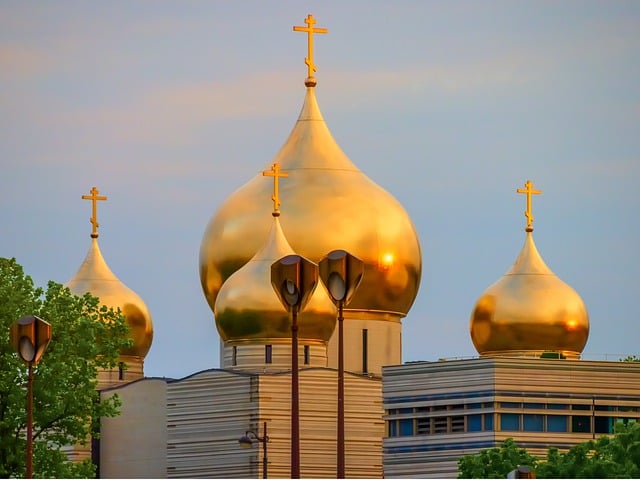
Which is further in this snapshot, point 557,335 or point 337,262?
point 557,335

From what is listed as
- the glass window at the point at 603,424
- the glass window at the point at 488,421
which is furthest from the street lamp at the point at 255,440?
the glass window at the point at 603,424

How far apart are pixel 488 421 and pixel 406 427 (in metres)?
2.87

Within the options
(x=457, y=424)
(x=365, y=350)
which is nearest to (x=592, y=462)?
(x=457, y=424)

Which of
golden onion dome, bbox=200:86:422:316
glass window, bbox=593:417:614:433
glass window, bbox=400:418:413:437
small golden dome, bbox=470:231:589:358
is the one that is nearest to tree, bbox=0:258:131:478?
glass window, bbox=400:418:413:437

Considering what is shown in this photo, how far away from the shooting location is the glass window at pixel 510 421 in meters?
63.7

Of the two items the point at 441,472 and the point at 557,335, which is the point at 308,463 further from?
the point at 557,335

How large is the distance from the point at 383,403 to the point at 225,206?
26.1 feet

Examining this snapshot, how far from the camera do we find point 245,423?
218 feet

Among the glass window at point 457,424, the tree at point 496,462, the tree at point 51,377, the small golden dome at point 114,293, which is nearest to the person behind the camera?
the tree at point 51,377

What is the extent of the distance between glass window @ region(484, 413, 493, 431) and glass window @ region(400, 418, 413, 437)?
259cm

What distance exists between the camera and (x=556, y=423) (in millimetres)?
64000

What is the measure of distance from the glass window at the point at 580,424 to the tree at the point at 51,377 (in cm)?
1679

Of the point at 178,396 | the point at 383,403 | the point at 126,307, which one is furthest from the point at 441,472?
the point at 126,307

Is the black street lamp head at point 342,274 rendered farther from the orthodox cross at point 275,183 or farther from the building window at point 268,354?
the orthodox cross at point 275,183
